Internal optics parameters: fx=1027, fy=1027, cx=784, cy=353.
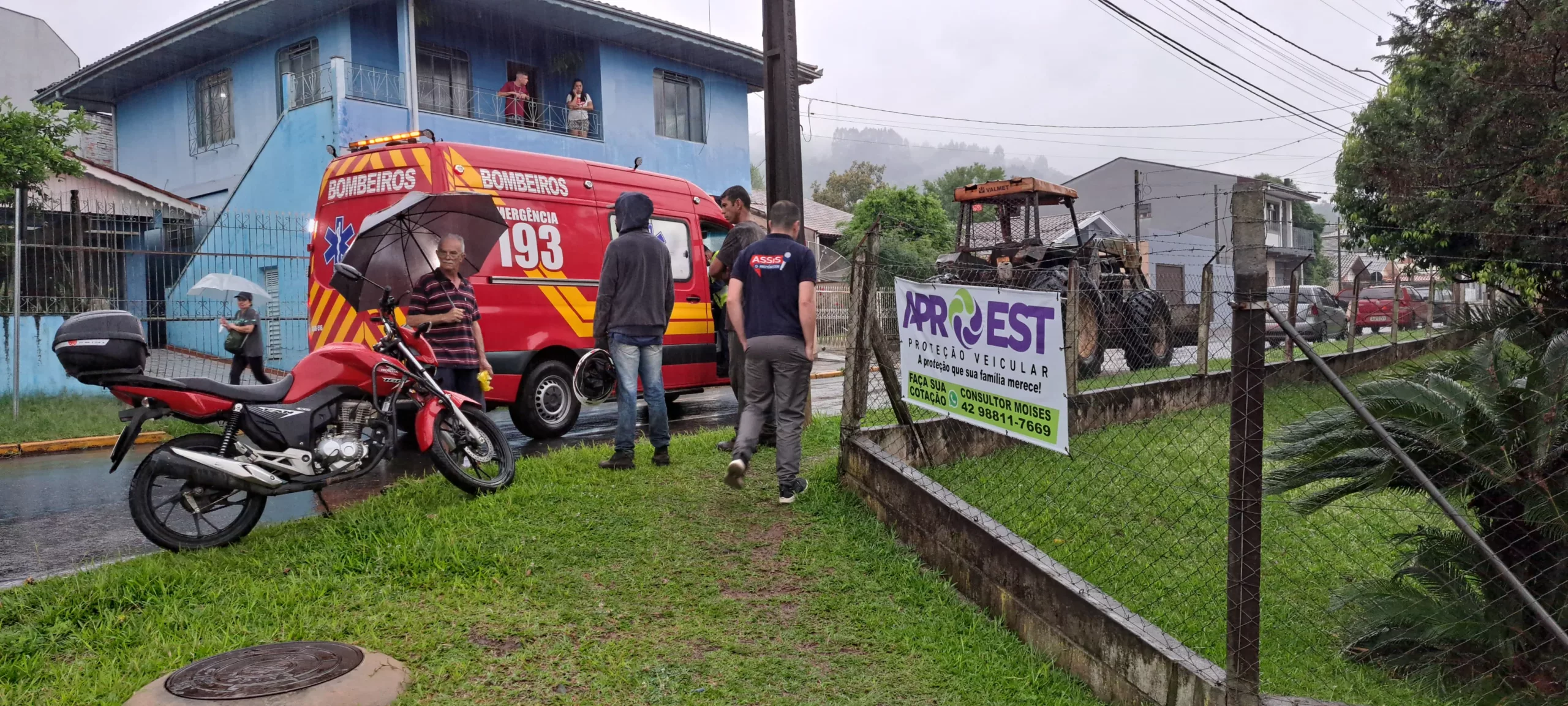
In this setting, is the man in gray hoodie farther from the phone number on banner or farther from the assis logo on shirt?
the phone number on banner

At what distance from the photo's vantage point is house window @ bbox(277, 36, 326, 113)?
17719 mm

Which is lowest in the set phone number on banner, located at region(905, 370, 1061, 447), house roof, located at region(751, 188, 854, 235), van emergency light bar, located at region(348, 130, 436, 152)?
phone number on banner, located at region(905, 370, 1061, 447)

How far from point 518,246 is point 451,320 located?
196cm

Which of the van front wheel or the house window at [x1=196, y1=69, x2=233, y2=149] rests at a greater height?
the house window at [x1=196, y1=69, x2=233, y2=149]

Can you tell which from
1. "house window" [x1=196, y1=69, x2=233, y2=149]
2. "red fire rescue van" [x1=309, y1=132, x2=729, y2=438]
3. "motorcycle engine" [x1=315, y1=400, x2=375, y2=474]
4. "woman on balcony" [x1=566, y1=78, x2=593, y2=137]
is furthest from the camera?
"woman on balcony" [x1=566, y1=78, x2=593, y2=137]

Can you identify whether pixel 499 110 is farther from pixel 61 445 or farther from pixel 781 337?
pixel 781 337

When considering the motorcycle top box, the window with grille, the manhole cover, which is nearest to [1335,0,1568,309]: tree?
the manhole cover

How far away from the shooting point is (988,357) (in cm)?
470

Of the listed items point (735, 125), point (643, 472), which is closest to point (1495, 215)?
point (643, 472)

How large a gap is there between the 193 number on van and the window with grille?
7.31 metres

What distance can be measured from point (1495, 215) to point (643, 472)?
8616mm

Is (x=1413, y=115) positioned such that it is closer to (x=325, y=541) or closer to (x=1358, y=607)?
(x=1358, y=607)

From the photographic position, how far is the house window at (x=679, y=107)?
2200 cm

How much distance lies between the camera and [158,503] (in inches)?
188
